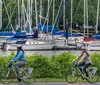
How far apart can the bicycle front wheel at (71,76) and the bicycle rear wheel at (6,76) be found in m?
2.55

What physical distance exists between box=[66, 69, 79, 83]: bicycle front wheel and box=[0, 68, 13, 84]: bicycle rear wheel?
2.55 meters

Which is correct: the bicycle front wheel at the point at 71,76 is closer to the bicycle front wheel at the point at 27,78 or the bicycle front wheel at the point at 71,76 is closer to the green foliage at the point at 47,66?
the bicycle front wheel at the point at 27,78

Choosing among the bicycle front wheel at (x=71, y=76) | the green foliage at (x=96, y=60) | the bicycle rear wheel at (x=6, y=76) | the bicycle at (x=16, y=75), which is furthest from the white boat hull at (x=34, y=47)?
the bicycle front wheel at (x=71, y=76)

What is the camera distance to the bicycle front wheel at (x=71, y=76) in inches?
676

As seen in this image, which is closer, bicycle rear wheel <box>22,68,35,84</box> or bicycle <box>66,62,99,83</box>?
bicycle rear wheel <box>22,68,35,84</box>

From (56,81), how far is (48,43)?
2310 centimetres

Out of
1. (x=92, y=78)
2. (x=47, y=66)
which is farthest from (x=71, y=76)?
(x=47, y=66)

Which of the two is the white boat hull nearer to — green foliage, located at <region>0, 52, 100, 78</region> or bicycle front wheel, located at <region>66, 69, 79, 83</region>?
green foliage, located at <region>0, 52, 100, 78</region>

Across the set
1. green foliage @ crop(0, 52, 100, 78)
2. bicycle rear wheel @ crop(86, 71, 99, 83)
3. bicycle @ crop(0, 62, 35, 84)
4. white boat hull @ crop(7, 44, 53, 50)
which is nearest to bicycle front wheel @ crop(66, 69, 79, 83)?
bicycle rear wheel @ crop(86, 71, 99, 83)

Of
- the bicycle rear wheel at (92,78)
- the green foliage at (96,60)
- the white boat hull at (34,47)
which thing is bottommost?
the white boat hull at (34,47)

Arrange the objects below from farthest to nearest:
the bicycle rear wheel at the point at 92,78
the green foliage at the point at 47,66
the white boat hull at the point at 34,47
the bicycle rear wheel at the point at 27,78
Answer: the white boat hull at the point at 34,47 < the green foliage at the point at 47,66 < the bicycle rear wheel at the point at 92,78 < the bicycle rear wheel at the point at 27,78

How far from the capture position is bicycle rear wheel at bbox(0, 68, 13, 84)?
17219 mm

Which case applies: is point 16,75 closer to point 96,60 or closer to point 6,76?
point 6,76

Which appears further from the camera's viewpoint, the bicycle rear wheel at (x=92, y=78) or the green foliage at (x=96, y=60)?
the green foliage at (x=96, y=60)
